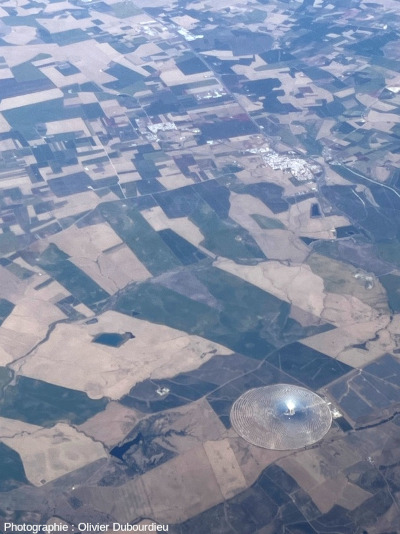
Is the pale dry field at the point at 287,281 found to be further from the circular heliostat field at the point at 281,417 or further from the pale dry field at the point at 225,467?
the pale dry field at the point at 225,467

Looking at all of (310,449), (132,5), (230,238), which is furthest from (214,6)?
(310,449)

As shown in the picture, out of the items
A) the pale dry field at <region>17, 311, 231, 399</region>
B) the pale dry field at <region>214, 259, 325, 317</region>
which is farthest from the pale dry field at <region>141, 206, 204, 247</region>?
the pale dry field at <region>17, 311, 231, 399</region>

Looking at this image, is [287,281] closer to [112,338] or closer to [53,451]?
[112,338]

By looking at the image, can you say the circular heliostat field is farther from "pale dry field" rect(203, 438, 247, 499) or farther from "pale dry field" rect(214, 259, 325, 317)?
"pale dry field" rect(214, 259, 325, 317)

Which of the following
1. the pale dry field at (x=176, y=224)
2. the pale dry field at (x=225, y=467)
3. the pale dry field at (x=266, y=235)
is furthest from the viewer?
the pale dry field at (x=176, y=224)

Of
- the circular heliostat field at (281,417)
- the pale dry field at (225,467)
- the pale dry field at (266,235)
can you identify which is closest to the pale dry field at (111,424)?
the pale dry field at (225,467)

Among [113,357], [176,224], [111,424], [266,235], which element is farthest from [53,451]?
[266,235]

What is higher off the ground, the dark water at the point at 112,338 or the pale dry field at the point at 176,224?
the pale dry field at the point at 176,224

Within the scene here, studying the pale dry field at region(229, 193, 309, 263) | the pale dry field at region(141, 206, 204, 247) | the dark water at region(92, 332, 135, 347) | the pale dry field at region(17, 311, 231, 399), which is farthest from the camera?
the pale dry field at region(141, 206, 204, 247)

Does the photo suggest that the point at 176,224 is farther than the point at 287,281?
Yes
